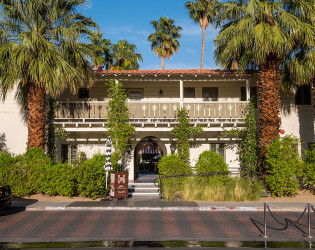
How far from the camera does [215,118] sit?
58.2 feet

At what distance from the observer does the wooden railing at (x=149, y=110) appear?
17812 mm

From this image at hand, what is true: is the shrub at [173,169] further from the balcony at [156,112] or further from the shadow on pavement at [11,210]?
the shadow on pavement at [11,210]

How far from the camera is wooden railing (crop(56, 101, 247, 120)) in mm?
17812

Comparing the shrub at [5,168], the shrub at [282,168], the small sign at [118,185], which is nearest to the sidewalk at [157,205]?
the small sign at [118,185]

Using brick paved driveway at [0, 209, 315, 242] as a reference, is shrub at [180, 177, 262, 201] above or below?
above

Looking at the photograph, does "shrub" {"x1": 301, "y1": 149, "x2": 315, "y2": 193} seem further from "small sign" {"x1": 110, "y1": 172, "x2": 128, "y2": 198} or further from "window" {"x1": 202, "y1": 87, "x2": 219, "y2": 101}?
"small sign" {"x1": 110, "y1": 172, "x2": 128, "y2": 198}

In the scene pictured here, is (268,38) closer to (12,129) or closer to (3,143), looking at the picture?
(12,129)

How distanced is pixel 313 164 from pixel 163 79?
28.2 ft

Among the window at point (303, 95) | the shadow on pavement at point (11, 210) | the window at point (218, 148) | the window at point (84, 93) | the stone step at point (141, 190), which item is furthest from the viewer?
the window at point (84, 93)

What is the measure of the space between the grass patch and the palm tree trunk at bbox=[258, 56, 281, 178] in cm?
176

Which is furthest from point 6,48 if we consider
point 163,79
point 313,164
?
point 313,164

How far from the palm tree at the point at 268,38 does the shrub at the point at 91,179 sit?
25.1 ft

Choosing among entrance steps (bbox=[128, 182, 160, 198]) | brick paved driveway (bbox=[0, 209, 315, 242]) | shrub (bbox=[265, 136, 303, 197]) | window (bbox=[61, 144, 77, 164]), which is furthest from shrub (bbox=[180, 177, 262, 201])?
window (bbox=[61, 144, 77, 164])

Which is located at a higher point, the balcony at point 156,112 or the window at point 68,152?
the balcony at point 156,112
